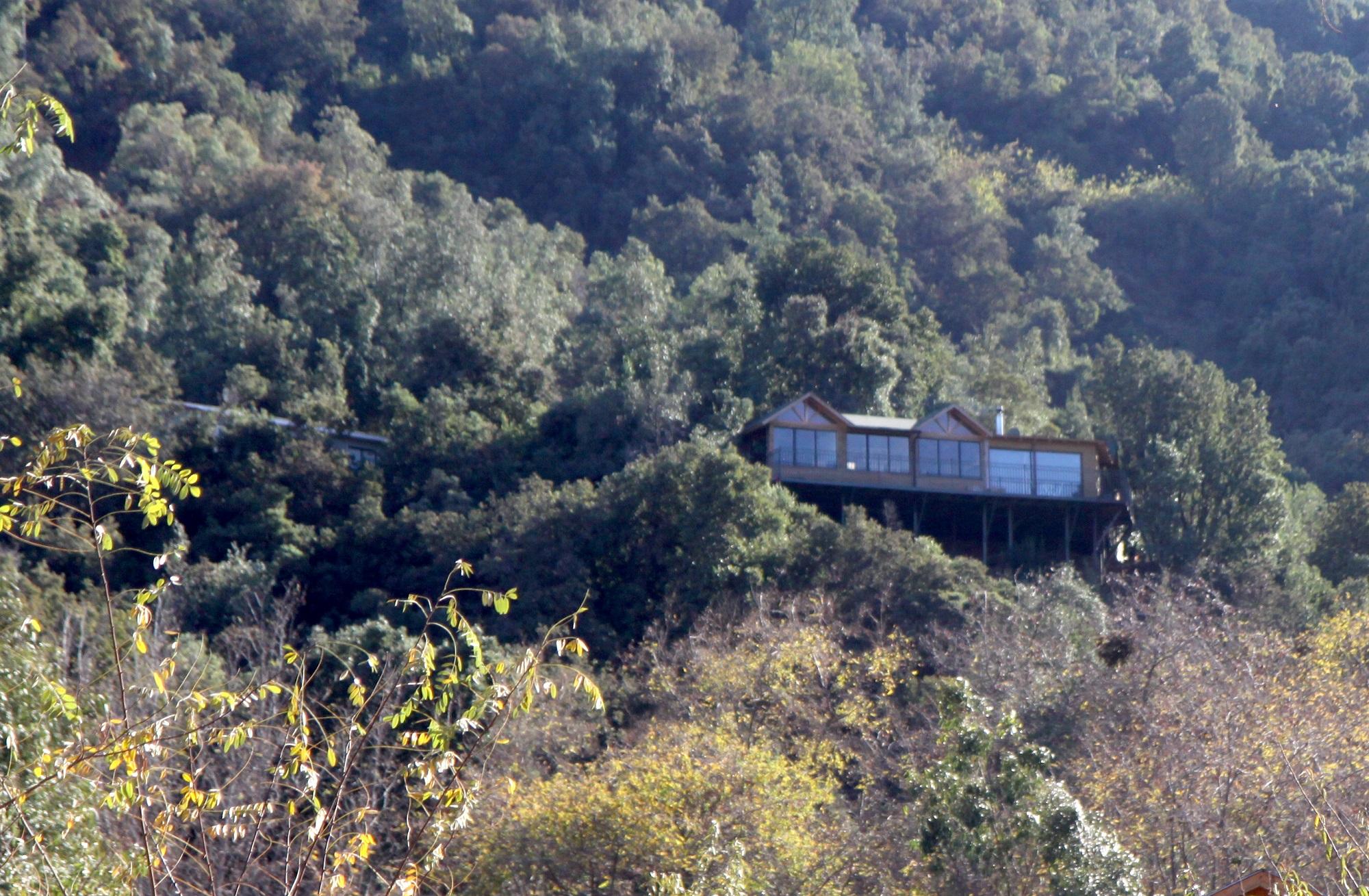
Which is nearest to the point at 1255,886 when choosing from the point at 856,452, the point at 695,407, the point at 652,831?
the point at 652,831

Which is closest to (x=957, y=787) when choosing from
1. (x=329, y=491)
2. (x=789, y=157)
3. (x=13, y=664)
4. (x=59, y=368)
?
(x=13, y=664)

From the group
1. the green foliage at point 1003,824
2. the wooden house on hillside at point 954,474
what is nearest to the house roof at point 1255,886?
the green foliage at point 1003,824

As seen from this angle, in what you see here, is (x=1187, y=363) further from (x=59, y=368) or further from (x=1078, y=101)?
(x=1078, y=101)

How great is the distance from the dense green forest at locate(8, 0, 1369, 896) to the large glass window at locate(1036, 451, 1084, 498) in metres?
1.81

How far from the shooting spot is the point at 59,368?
35.2 m

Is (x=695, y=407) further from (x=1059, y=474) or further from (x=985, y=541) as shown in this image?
(x=1059, y=474)

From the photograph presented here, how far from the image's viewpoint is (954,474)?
38625 mm

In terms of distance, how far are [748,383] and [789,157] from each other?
114 feet

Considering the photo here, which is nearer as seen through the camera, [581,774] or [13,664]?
[13,664]

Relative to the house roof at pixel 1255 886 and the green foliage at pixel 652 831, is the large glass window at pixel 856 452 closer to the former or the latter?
the green foliage at pixel 652 831

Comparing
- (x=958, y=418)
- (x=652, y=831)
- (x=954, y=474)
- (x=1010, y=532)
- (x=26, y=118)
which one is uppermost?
(x=26, y=118)

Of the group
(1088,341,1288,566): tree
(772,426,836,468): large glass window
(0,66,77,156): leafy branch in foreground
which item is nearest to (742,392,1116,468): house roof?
(772,426,836,468): large glass window

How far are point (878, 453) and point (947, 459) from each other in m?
1.68

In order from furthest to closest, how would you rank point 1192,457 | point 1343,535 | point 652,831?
point 1192,457, point 1343,535, point 652,831
